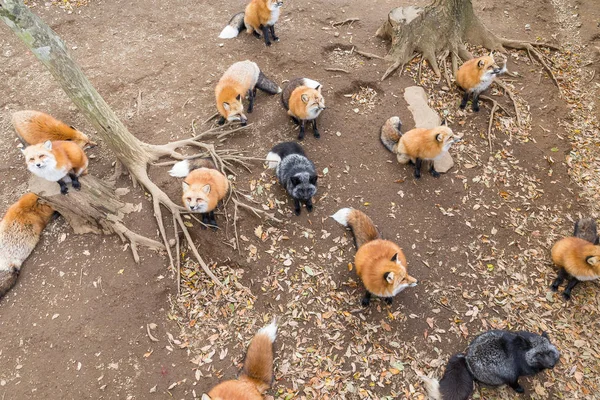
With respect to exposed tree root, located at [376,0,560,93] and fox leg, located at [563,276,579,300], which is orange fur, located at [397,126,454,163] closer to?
exposed tree root, located at [376,0,560,93]

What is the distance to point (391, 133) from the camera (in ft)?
23.1

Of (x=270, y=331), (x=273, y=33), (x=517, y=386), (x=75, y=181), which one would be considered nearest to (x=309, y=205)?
(x=270, y=331)

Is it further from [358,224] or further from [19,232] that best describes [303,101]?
[19,232]

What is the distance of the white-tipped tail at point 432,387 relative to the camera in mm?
4773

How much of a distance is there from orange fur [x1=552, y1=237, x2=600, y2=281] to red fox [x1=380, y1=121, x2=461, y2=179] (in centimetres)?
231

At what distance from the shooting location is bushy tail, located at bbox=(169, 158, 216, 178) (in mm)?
6426

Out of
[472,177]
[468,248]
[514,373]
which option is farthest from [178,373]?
[472,177]

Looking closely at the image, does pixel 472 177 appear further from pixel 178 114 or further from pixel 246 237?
pixel 178 114

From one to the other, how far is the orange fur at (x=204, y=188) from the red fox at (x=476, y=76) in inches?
211

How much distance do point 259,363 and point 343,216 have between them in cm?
265

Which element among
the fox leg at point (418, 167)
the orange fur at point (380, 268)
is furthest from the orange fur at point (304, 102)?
the orange fur at point (380, 268)

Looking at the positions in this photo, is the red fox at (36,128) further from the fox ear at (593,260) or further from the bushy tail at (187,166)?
the fox ear at (593,260)

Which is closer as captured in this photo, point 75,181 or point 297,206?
point 75,181

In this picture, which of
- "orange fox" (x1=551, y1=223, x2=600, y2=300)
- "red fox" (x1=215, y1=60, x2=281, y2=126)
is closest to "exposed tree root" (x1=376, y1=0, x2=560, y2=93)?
"red fox" (x1=215, y1=60, x2=281, y2=126)
